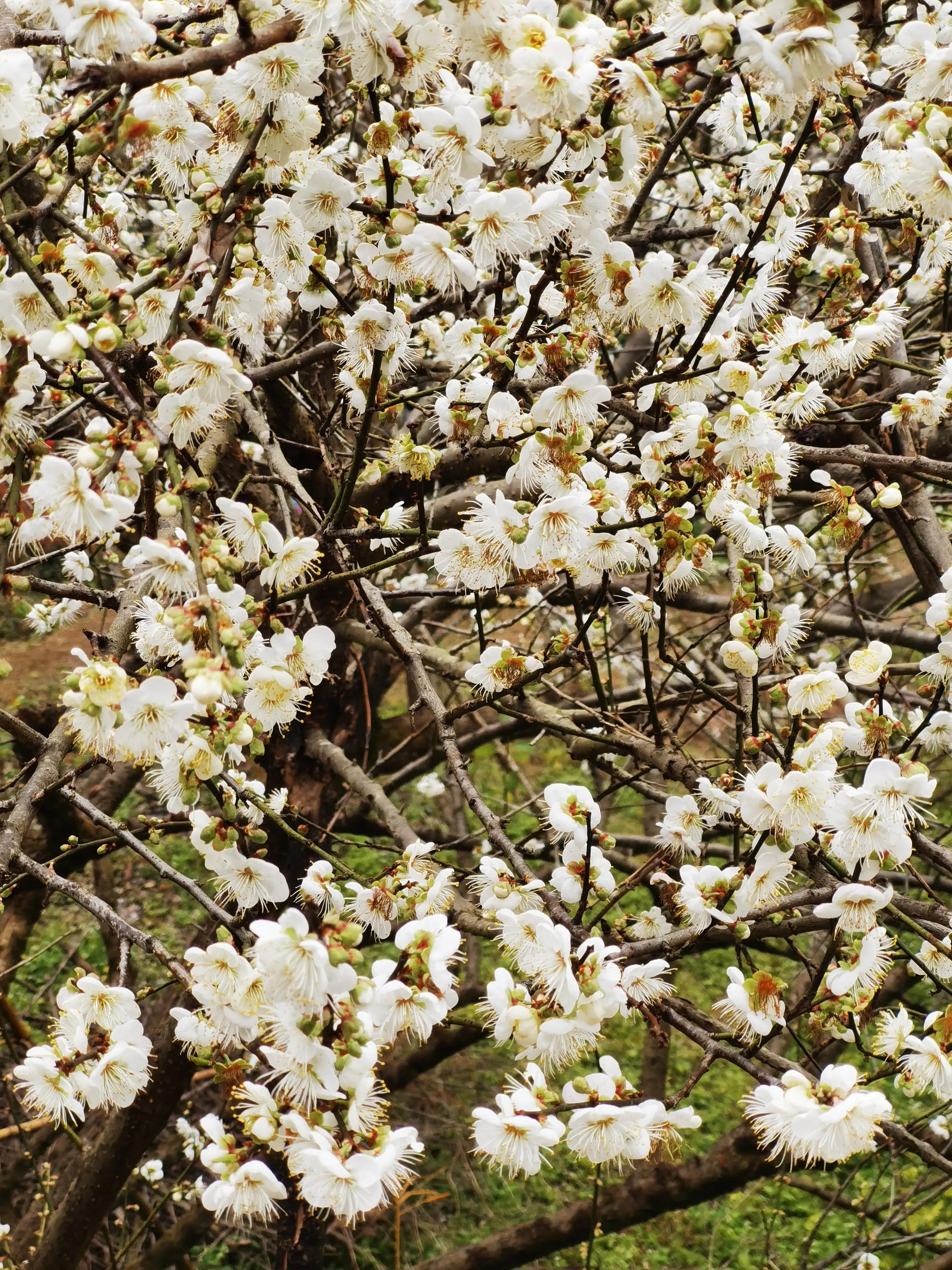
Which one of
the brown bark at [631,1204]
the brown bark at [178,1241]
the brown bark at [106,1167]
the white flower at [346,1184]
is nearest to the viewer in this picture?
the white flower at [346,1184]

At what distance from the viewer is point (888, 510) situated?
85.2 inches

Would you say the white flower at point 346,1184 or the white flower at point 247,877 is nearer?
the white flower at point 346,1184

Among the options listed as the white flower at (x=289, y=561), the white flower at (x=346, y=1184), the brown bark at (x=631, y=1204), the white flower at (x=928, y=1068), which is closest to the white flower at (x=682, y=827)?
the white flower at (x=928, y=1068)

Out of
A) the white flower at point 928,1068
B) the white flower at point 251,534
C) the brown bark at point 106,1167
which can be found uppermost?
the white flower at point 251,534

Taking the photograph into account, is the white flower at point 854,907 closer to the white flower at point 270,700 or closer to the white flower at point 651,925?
the white flower at point 651,925

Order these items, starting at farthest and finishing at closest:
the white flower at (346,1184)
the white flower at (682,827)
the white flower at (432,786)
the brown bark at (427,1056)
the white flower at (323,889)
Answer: the white flower at (432,786) → the brown bark at (427,1056) → the white flower at (682,827) → the white flower at (323,889) → the white flower at (346,1184)

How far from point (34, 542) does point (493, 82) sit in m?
0.99

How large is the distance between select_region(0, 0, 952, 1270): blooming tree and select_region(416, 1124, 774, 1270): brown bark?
0.99 metres

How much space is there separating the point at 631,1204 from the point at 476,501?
2530 millimetres

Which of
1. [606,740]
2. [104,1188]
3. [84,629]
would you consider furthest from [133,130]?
[104,1188]

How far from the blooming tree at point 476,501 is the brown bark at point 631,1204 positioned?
0.99m

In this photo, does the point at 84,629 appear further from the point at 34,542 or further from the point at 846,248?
the point at 846,248

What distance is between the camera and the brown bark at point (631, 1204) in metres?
3.17

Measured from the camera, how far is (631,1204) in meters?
3.34
